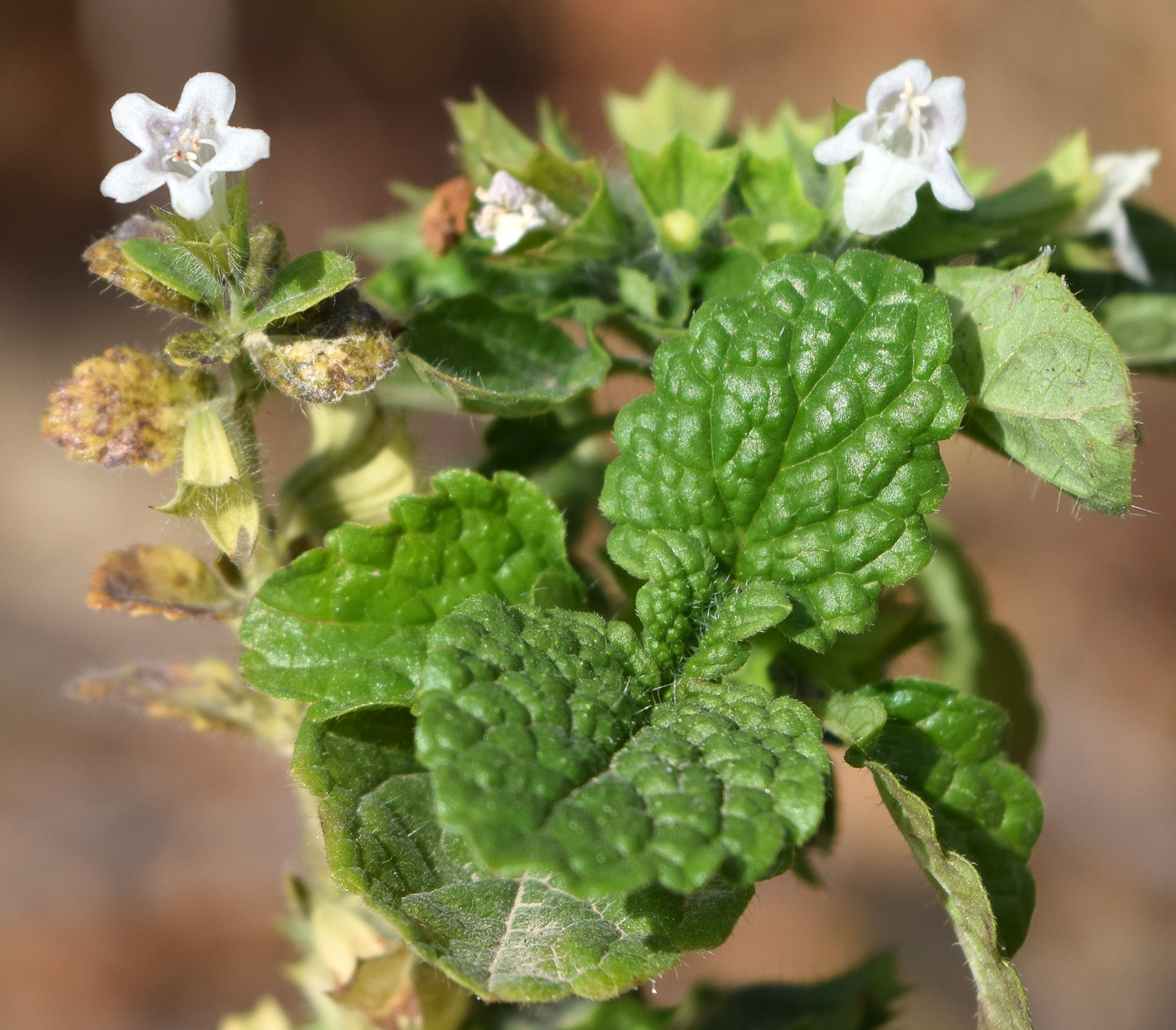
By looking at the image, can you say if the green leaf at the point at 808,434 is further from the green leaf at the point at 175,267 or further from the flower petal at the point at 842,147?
the green leaf at the point at 175,267

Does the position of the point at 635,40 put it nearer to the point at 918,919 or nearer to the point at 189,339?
the point at 918,919

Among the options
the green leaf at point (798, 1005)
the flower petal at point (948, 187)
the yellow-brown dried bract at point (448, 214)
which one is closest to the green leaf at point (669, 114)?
the yellow-brown dried bract at point (448, 214)

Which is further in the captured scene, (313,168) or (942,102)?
(313,168)

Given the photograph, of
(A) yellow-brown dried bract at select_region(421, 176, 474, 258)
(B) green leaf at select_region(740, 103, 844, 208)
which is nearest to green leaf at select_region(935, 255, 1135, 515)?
(B) green leaf at select_region(740, 103, 844, 208)

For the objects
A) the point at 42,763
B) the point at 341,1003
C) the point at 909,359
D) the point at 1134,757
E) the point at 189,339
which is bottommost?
the point at 1134,757

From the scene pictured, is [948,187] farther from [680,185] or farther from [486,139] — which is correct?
[486,139]

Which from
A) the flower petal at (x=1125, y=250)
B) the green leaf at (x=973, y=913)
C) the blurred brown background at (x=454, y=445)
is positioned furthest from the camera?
the blurred brown background at (x=454, y=445)

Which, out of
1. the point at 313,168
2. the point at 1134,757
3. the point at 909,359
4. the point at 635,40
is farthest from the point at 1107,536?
the point at 909,359
